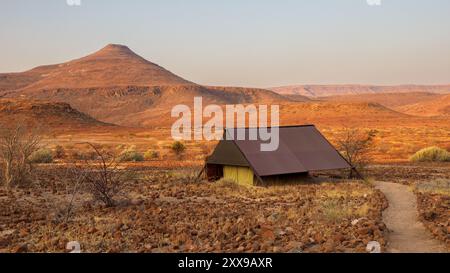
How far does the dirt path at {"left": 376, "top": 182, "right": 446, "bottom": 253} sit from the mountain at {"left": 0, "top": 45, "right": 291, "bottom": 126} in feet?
269

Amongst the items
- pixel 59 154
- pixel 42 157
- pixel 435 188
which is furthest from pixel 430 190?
pixel 59 154

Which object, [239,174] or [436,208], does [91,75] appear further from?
[436,208]

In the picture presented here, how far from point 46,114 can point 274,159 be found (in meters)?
52.6

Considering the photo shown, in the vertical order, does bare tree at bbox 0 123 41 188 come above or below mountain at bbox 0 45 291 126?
below

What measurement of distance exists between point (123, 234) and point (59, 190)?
287 inches

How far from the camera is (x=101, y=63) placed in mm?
151375

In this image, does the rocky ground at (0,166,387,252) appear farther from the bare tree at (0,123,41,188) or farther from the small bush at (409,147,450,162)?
the small bush at (409,147,450,162)

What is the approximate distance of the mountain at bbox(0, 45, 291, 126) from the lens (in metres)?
106

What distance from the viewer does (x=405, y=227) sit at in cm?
947

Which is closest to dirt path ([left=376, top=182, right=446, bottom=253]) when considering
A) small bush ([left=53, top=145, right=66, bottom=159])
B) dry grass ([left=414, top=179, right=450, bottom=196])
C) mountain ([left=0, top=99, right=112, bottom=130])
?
dry grass ([left=414, top=179, right=450, bottom=196])

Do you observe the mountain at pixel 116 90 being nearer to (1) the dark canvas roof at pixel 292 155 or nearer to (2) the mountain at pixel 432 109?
(2) the mountain at pixel 432 109

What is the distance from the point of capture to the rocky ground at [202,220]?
319 inches

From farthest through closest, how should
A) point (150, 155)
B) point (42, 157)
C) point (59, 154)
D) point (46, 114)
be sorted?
point (46, 114) → point (59, 154) → point (150, 155) → point (42, 157)
